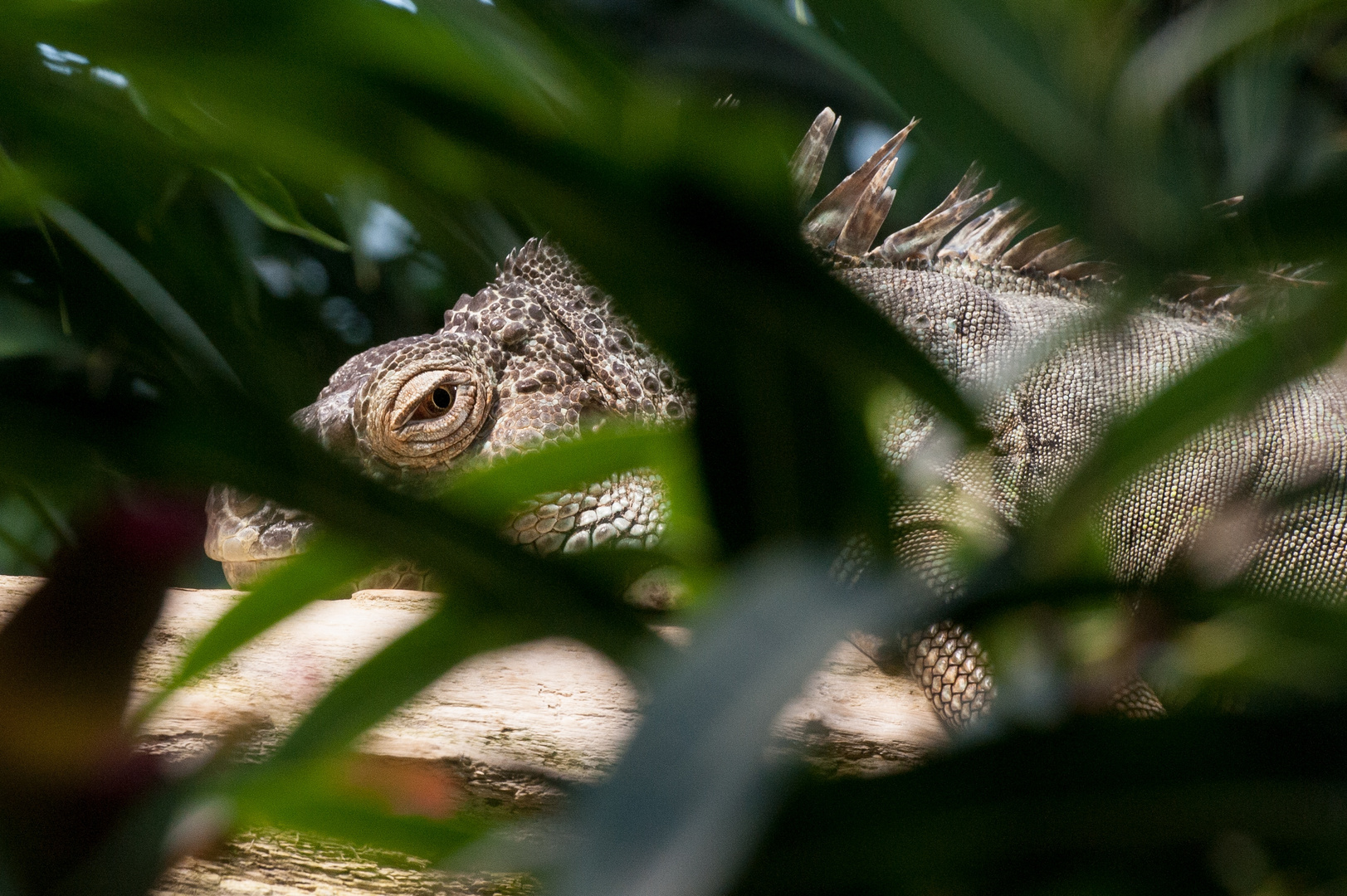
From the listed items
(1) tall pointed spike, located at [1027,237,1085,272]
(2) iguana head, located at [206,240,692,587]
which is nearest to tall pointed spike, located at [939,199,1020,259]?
(1) tall pointed spike, located at [1027,237,1085,272]

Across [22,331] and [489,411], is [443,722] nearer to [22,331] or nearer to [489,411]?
[22,331]

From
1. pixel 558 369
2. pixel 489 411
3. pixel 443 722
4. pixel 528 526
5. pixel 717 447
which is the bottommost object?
pixel 443 722

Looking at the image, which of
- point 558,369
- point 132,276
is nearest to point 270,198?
point 132,276

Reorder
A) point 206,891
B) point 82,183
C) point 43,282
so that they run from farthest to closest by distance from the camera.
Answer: point 206,891
point 43,282
point 82,183

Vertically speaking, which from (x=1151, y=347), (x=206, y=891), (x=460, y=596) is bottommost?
(x=206, y=891)

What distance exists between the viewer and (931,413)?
1.58m

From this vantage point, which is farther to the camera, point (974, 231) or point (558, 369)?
point (974, 231)

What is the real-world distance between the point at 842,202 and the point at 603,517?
44.0 inches

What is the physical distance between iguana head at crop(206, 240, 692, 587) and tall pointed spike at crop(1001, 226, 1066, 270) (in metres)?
0.96

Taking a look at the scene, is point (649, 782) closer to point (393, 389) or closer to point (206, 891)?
point (206, 891)

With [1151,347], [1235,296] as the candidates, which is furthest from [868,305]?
[1235,296]

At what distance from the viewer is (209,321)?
0.44m

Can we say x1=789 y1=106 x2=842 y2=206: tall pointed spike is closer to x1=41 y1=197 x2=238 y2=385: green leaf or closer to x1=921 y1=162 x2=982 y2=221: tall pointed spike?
x1=921 y1=162 x2=982 y2=221: tall pointed spike

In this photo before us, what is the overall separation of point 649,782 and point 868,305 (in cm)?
19
